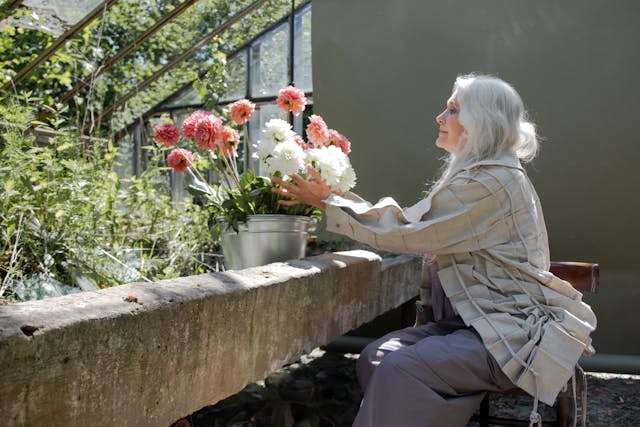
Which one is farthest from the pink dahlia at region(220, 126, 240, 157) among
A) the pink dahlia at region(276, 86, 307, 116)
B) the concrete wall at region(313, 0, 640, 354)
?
the concrete wall at region(313, 0, 640, 354)

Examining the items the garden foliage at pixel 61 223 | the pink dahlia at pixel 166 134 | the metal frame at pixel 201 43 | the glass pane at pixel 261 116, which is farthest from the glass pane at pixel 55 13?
the pink dahlia at pixel 166 134

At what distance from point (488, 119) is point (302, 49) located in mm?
4871

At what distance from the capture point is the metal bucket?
106 inches

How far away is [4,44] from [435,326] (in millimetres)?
5242

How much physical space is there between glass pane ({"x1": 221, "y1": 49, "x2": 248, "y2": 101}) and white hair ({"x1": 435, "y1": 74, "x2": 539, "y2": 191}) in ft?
17.3

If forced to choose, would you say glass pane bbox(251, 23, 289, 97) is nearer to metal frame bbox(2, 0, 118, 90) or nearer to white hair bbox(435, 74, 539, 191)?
metal frame bbox(2, 0, 118, 90)

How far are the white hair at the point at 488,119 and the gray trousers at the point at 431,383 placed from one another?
0.55 m

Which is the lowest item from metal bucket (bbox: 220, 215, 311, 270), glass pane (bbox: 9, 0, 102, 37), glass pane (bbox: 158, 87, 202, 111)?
metal bucket (bbox: 220, 215, 311, 270)

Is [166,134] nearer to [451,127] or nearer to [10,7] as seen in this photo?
[451,127]

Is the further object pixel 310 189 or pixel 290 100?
pixel 290 100

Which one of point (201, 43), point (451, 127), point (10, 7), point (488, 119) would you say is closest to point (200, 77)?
point (201, 43)

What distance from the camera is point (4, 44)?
6.18m

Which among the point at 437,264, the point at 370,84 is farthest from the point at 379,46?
→ the point at 437,264

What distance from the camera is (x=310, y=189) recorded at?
247 cm
